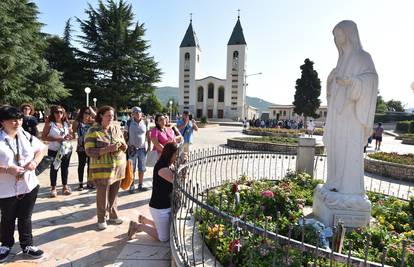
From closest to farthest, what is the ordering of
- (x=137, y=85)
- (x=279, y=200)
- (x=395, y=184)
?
(x=279, y=200), (x=395, y=184), (x=137, y=85)

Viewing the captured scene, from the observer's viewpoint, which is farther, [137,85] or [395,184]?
[137,85]

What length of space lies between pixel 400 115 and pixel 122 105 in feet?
170

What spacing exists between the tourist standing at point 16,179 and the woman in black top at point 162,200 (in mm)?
1365

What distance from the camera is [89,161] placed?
494cm

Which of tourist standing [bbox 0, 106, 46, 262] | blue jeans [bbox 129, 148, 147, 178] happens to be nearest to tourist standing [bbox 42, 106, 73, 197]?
blue jeans [bbox 129, 148, 147, 178]

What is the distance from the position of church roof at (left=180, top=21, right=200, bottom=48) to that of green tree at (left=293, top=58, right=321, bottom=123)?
3743 cm

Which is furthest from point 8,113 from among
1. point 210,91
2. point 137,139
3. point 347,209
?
point 210,91

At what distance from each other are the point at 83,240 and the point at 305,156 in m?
5.69

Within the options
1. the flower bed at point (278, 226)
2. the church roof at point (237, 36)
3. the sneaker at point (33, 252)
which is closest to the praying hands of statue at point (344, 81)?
the flower bed at point (278, 226)

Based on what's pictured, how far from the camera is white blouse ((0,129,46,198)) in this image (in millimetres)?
3330

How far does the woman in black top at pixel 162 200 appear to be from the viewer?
4.06 metres

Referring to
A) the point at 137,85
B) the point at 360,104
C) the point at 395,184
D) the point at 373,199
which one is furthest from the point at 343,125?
the point at 137,85

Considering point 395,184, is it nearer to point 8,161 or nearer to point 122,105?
point 8,161

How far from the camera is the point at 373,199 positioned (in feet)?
20.0
